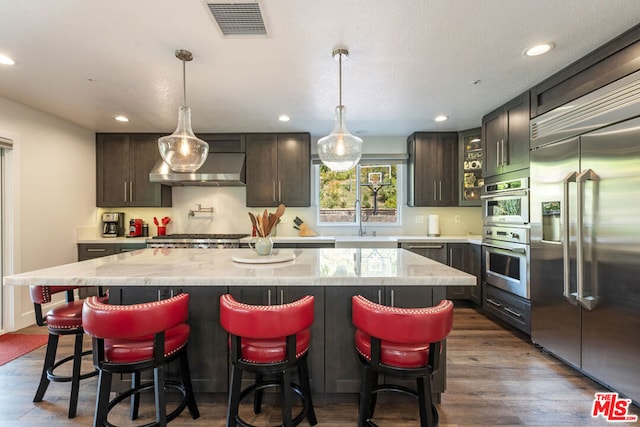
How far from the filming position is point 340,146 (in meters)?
2.27

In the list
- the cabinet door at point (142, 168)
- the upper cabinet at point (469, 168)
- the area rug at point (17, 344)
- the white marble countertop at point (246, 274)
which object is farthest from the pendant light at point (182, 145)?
the upper cabinet at point (469, 168)

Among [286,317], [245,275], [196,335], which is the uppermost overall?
[245,275]

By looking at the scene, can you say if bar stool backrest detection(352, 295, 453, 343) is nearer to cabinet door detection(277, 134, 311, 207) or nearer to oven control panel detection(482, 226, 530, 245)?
oven control panel detection(482, 226, 530, 245)

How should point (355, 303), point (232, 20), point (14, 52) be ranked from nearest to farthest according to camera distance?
point (355, 303) → point (232, 20) → point (14, 52)

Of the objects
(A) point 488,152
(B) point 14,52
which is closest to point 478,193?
(A) point 488,152

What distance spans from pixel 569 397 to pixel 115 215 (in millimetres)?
5513

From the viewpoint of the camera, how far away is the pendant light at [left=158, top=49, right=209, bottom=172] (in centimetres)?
230

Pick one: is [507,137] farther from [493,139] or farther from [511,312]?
[511,312]

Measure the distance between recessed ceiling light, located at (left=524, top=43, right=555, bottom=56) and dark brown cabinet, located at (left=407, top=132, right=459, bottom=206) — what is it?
212cm

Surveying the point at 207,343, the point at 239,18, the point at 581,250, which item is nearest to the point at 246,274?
the point at 207,343

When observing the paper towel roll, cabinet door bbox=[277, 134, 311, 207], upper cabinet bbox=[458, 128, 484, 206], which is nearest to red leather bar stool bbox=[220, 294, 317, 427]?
cabinet door bbox=[277, 134, 311, 207]

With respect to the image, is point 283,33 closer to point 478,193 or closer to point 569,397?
point 569,397

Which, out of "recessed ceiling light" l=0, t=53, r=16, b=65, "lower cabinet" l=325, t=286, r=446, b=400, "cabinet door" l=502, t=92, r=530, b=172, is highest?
"recessed ceiling light" l=0, t=53, r=16, b=65

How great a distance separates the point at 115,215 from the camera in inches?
177
